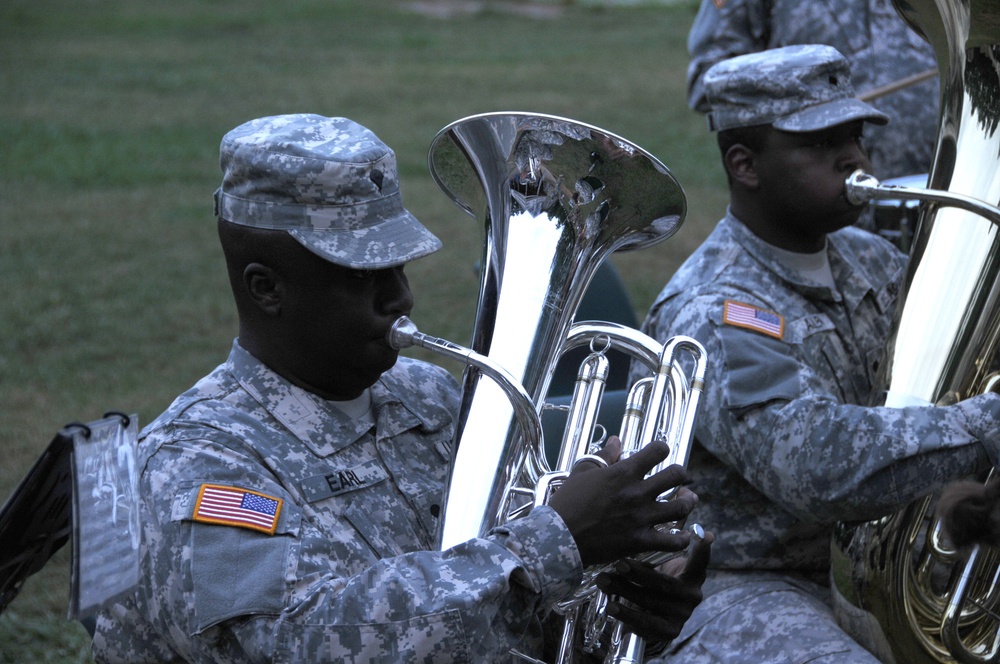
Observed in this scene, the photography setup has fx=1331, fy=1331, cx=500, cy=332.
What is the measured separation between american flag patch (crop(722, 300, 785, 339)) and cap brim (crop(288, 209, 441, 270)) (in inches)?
33.7

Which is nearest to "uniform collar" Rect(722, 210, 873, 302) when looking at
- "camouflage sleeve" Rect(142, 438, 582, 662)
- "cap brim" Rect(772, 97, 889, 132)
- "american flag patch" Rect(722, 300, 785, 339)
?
"american flag patch" Rect(722, 300, 785, 339)

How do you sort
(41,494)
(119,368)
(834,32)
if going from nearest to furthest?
1. (41,494)
2. (834,32)
3. (119,368)

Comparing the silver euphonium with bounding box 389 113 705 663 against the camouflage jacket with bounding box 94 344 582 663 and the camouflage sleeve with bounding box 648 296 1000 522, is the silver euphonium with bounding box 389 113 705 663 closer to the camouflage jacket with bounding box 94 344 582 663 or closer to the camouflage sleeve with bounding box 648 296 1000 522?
the camouflage jacket with bounding box 94 344 582 663

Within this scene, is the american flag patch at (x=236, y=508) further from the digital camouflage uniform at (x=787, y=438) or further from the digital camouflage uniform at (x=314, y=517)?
the digital camouflage uniform at (x=787, y=438)

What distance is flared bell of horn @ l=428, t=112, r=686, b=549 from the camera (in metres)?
2.22

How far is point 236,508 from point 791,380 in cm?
128

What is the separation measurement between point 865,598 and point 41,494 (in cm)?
167

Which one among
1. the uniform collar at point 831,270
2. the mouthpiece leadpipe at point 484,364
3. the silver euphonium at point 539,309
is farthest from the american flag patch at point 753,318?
the mouthpiece leadpipe at point 484,364

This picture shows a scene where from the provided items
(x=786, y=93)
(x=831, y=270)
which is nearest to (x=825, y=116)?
(x=786, y=93)

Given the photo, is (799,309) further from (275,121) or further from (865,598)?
(275,121)

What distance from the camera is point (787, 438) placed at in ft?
8.98

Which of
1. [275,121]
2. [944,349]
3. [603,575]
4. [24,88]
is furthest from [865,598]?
[24,88]

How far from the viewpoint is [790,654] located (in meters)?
2.71

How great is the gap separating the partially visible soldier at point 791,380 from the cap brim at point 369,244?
75 cm
